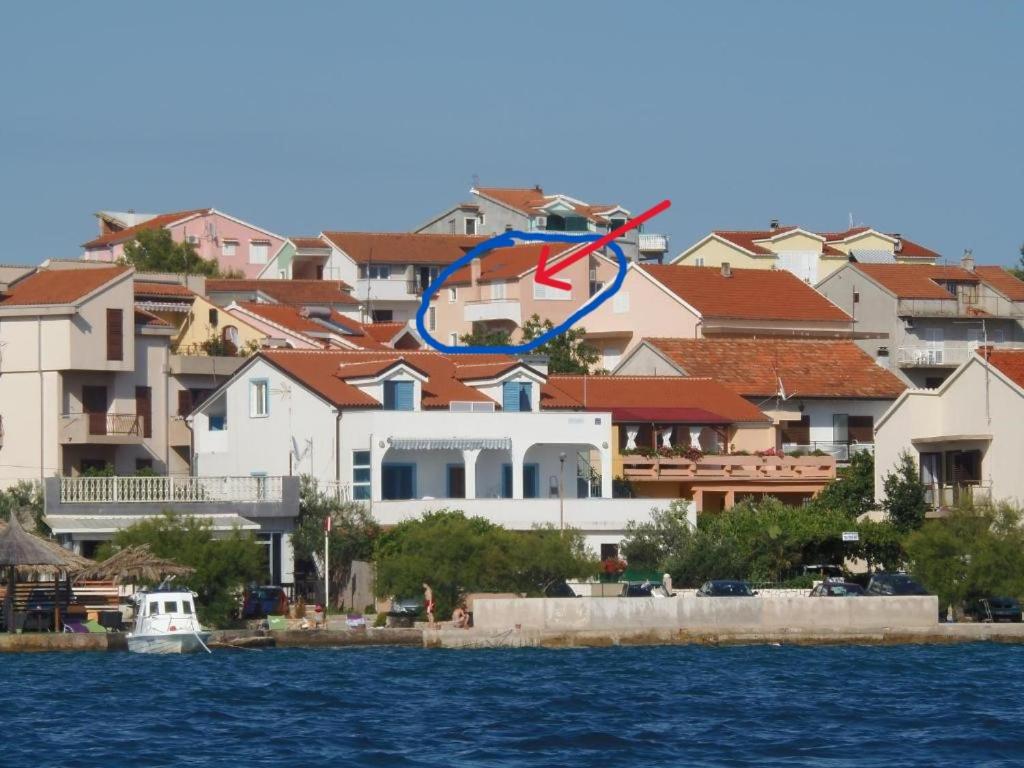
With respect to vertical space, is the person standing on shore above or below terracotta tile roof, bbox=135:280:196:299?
below

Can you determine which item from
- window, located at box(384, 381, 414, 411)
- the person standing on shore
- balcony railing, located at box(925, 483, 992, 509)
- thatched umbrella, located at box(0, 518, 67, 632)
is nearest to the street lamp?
window, located at box(384, 381, 414, 411)

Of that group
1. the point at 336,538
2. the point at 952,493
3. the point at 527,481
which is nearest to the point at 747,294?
the point at 527,481

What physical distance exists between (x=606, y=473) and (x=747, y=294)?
2803cm

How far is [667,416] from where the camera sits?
82938mm

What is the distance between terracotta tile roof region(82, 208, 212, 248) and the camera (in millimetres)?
135125

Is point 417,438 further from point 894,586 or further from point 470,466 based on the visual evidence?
point 894,586

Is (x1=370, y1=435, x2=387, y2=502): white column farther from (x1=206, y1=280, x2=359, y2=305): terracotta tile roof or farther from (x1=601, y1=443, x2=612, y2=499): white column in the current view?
(x1=206, y1=280, x2=359, y2=305): terracotta tile roof

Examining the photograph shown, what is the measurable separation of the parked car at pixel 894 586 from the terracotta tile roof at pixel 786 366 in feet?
72.7

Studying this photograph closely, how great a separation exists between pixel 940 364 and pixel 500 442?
122 feet

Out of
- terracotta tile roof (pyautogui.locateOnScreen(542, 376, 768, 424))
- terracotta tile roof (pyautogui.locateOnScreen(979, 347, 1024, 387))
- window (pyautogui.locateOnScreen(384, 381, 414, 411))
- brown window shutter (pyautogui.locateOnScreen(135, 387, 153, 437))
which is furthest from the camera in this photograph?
brown window shutter (pyautogui.locateOnScreen(135, 387, 153, 437))

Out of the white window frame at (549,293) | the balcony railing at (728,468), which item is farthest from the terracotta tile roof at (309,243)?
the balcony railing at (728,468)

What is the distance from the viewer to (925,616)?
2544 inches

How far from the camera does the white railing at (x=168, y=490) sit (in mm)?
70375

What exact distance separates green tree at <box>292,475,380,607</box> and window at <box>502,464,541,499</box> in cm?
644
